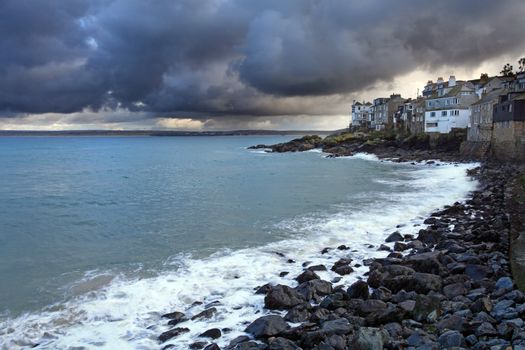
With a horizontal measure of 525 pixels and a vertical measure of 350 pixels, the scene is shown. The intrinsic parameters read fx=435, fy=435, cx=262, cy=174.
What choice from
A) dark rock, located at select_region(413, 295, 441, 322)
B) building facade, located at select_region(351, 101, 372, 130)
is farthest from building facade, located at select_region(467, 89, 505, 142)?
building facade, located at select_region(351, 101, 372, 130)

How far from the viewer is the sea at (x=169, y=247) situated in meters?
11.0

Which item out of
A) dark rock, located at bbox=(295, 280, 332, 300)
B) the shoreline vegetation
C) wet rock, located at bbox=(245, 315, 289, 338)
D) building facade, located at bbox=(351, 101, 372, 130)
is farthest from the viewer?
building facade, located at bbox=(351, 101, 372, 130)

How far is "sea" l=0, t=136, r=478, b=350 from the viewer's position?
35.9 ft

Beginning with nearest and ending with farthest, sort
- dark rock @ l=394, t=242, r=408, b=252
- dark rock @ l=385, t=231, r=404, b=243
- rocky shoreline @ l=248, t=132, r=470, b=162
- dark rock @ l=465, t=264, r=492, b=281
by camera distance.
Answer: dark rock @ l=465, t=264, r=492, b=281, dark rock @ l=394, t=242, r=408, b=252, dark rock @ l=385, t=231, r=404, b=243, rocky shoreline @ l=248, t=132, r=470, b=162

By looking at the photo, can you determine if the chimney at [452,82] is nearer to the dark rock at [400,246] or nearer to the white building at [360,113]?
the white building at [360,113]

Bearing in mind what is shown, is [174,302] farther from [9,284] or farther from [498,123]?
[498,123]

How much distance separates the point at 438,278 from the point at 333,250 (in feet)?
17.5

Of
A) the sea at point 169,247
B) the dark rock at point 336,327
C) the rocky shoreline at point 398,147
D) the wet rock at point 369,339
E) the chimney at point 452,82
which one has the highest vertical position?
the chimney at point 452,82

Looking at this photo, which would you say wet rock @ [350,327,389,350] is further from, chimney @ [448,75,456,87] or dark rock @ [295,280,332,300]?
chimney @ [448,75,456,87]

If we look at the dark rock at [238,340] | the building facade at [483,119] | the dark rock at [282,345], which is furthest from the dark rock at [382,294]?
the building facade at [483,119]

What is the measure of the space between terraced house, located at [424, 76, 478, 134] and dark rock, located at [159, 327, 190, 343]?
6793 centimetres

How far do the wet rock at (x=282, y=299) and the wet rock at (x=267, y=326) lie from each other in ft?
3.60

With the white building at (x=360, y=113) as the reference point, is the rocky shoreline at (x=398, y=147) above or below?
below

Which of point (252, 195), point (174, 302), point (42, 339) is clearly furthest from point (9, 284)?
point (252, 195)
